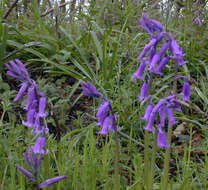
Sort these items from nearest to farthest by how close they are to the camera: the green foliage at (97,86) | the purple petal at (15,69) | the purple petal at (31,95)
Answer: the purple petal at (15,69) → the purple petal at (31,95) → the green foliage at (97,86)

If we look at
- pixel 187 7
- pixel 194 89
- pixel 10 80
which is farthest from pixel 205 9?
pixel 10 80

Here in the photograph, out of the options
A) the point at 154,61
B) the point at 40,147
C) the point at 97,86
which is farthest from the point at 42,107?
the point at 97,86

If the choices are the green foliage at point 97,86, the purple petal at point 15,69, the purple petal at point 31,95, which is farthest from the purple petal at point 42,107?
the green foliage at point 97,86

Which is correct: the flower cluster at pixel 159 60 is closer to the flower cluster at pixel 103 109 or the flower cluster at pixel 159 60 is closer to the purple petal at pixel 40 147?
the flower cluster at pixel 103 109

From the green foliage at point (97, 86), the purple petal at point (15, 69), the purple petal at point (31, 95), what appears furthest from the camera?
the green foliage at point (97, 86)

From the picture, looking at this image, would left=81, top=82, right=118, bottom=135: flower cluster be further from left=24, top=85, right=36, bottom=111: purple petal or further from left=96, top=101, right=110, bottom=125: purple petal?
left=24, top=85, right=36, bottom=111: purple petal

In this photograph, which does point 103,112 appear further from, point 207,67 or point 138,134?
point 207,67

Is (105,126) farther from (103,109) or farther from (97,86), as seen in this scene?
(97,86)

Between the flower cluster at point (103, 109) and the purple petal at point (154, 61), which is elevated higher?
the purple petal at point (154, 61)

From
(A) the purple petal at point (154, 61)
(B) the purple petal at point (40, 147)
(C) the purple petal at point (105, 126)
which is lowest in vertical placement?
(B) the purple petal at point (40, 147)

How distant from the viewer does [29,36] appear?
3.91 m

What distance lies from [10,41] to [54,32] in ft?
2.90

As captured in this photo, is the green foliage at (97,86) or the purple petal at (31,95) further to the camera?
the green foliage at (97,86)

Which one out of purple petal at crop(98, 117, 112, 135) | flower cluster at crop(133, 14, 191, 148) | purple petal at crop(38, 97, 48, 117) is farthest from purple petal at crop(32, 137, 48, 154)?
flower cluster at crop(133, 14, 191, 148)
